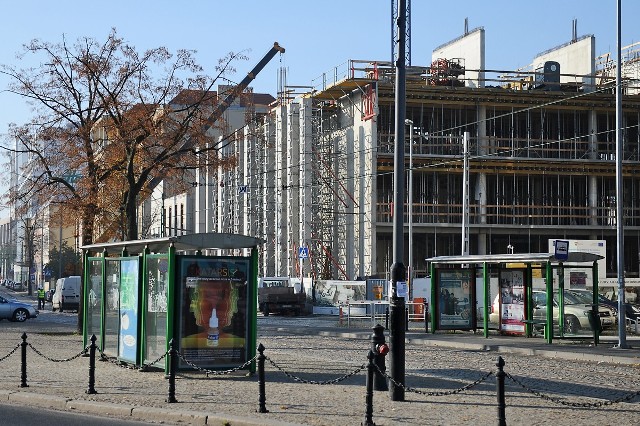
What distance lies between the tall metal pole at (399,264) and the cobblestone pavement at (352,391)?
0.48 meters

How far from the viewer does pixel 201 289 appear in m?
18.7

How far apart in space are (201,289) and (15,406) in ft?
13.8

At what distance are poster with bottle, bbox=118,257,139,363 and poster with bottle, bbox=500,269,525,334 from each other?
14505mm

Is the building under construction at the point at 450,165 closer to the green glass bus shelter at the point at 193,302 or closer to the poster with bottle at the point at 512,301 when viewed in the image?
the poster with bottle at the point at 512,301

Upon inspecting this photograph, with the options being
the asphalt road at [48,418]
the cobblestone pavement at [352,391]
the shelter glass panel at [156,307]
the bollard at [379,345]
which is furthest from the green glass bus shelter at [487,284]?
the asphalt road at [48,418]

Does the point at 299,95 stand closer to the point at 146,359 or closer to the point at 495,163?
the point at 495,163

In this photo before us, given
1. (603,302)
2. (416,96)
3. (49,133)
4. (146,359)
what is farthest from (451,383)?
(416,96)

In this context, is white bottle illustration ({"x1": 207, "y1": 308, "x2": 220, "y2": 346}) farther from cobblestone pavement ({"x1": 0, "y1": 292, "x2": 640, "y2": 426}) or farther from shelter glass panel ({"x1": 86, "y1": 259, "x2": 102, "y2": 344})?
shelter glass panel ({"x1": 86, "y1": 259, "x2": 102, "y2": 344})

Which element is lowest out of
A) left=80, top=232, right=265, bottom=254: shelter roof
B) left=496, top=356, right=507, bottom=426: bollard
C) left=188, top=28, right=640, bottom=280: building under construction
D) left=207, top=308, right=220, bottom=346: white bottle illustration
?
left=496, top=356, right=507, bottom=426: bollard

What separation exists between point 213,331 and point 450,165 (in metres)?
47.5

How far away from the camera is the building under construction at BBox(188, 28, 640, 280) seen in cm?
6400

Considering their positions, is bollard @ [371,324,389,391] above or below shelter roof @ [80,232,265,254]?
below

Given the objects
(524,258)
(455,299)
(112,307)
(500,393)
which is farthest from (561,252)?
(500,393)

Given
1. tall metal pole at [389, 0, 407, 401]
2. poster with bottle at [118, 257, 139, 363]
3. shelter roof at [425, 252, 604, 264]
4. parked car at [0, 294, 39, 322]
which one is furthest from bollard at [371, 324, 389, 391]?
parked car at [0, 294, 39, 322]
